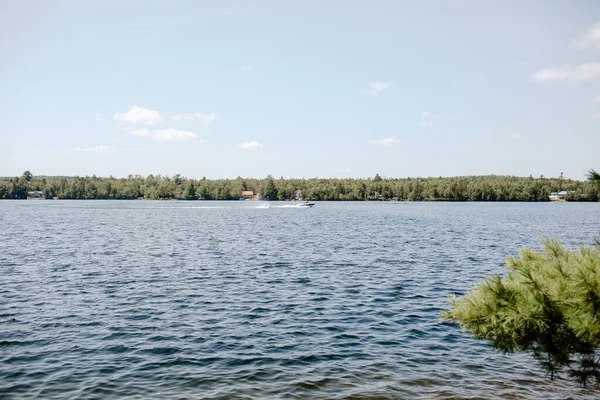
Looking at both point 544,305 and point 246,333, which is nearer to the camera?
point 544,305

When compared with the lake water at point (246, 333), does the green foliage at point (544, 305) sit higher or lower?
higher

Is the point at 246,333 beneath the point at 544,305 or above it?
beneath

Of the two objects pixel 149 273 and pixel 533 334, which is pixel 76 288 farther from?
pixel 533 334

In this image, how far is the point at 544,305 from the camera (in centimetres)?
796

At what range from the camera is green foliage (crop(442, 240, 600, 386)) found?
24.5 ft

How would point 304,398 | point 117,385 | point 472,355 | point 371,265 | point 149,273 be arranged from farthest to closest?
point 371,265 < point 149,273 < point 472,355 < point 117,385 < point 304,398

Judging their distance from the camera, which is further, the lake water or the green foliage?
the lake water

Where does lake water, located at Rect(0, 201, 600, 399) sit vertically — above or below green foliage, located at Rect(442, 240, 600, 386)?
below

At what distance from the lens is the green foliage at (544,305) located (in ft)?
24.5

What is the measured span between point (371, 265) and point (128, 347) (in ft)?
79.5

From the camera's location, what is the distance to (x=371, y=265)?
38406 mm

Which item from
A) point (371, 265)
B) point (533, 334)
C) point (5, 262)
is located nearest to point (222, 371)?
point (533, 334)

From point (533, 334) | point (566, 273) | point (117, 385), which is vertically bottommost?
point (117, 385)

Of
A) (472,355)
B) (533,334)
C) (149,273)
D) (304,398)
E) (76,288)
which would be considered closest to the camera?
(533,334)
